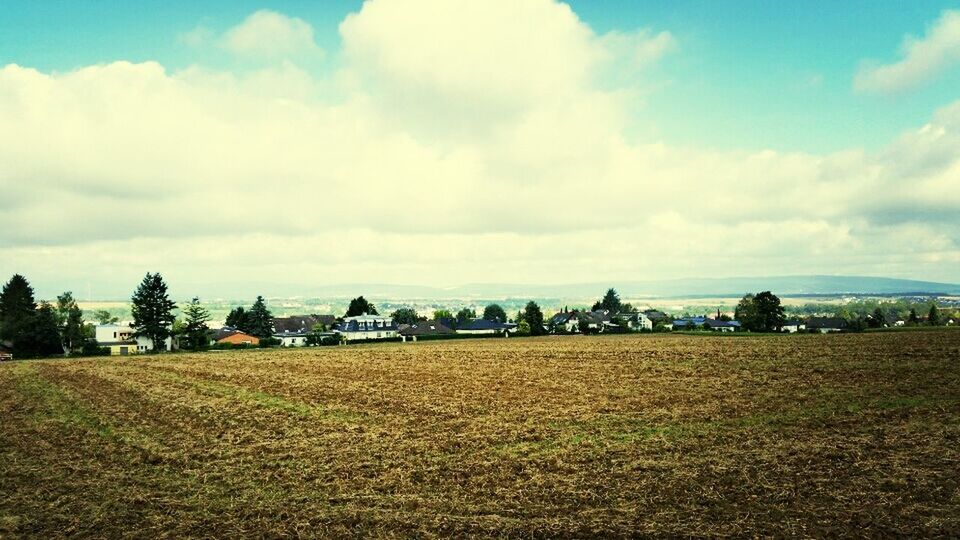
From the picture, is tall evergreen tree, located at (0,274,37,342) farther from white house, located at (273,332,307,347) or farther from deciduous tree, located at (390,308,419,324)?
deciduous tree, located at (390,308,419,324)

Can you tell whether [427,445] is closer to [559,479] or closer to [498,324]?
[559,479]

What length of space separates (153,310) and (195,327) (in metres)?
6.58

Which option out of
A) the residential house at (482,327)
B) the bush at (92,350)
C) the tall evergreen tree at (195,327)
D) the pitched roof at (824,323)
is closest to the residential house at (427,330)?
the residential house at (482,327)

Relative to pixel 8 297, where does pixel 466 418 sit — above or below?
below

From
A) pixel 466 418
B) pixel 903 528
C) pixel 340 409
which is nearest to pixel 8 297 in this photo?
pixel 340 409

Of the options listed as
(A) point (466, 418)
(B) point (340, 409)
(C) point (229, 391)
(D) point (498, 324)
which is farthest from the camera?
(D) point (498, 324)

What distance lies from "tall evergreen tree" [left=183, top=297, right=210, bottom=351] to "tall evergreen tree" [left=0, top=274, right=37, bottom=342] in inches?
774

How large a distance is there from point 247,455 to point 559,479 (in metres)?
9.04

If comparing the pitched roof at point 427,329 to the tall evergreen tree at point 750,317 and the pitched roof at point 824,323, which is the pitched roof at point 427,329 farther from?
the pitched roof at point 824,323

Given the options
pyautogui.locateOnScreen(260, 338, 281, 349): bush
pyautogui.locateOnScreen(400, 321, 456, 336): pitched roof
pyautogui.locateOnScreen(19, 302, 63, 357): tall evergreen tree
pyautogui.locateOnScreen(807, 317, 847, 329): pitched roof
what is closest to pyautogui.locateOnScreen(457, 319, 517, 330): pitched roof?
pyautogui.locateOnScreen(400, 321, 456, 336): pitched roof

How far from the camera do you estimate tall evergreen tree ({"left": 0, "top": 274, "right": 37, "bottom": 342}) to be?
7353 centimetres

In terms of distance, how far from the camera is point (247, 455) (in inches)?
606

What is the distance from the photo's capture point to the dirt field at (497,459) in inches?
405

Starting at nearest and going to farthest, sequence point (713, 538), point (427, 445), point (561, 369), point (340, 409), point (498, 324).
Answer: point (713, 538), point (427, 445), point (340, 409), point (561, 369), point (498, 324)
